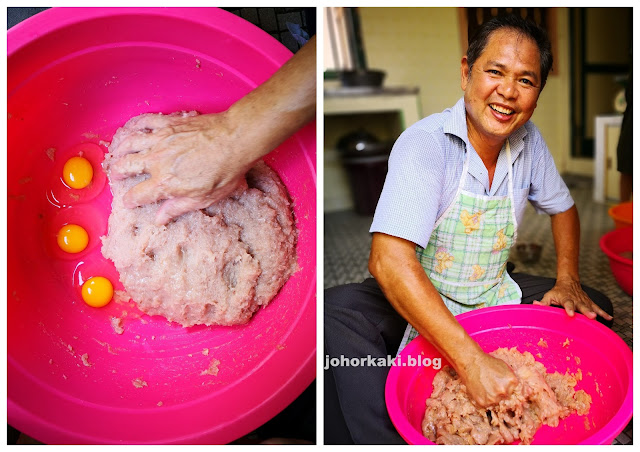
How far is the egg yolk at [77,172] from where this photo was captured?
116cm

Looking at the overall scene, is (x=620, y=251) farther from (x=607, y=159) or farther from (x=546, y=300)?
(x=607, y=159)

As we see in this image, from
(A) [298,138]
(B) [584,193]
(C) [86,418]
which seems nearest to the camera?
(C) [86,418]

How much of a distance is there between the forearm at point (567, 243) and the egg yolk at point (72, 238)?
47.9 inches

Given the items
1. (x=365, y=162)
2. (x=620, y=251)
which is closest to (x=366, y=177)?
(x=365, y=162)

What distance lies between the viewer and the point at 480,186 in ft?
3.44

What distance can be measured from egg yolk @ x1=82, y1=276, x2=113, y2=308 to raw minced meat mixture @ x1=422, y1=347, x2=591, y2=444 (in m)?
0.84

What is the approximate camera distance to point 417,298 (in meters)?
0.90

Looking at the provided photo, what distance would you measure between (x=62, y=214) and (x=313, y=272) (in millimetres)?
668

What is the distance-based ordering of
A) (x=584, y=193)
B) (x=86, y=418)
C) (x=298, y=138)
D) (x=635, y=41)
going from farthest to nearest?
(x=584, y=193) → (x=298, y=138) → (x=86, y=418) → (x=635, y=41)

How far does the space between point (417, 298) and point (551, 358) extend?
1.23ft

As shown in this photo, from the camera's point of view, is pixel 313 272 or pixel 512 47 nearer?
pixel 512 47

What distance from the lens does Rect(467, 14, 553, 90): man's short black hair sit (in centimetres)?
90
